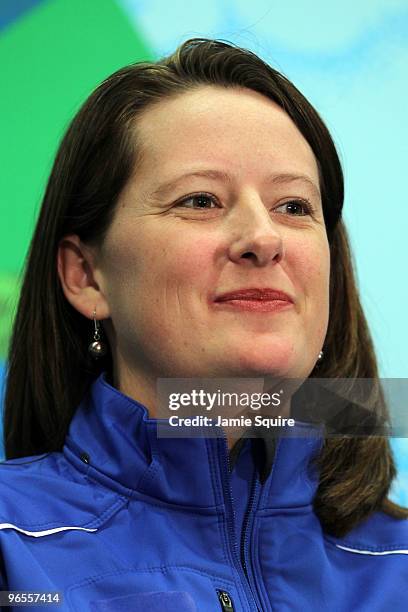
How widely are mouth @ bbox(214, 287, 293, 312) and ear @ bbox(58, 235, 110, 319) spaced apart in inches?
9.0

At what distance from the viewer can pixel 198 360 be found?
126cm

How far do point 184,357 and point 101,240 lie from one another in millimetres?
242

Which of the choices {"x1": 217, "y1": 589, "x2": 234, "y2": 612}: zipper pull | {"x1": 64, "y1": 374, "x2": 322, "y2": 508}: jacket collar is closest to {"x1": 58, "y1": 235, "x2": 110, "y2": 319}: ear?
{"x1": 64, "y1": 374, "x2": 322, "y2": 508}: jacket collar

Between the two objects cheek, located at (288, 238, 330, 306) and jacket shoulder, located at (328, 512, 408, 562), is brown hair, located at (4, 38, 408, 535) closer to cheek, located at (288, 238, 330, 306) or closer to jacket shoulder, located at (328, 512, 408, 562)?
jacket shoulder, located at (328, 512, 408, 562)

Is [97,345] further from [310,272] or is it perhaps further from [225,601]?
[225,601]

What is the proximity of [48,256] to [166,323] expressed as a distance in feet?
0.92

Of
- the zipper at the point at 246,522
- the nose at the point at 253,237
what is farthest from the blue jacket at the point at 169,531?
the nose at the point at 253,237

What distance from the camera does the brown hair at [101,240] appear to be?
4.58 feet

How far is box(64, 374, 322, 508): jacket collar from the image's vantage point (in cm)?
122

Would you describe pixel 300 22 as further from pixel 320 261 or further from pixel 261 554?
pixel 261 554

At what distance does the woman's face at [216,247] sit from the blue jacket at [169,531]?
107mm

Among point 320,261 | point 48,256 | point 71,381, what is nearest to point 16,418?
point 71,381

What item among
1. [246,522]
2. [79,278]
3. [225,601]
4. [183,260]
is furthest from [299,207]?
[225,601]

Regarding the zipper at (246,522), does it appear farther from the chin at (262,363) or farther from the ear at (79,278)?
the ear at (79,278)
